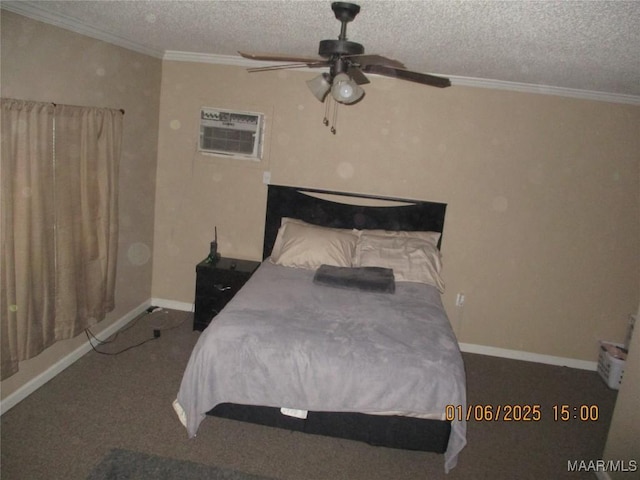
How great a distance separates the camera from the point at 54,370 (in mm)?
3070

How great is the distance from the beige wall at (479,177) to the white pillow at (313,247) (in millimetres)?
449

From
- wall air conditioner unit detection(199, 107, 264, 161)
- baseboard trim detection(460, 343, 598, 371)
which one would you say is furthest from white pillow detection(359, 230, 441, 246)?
wall air conditioner unit detection(199, 107, 264, 161)

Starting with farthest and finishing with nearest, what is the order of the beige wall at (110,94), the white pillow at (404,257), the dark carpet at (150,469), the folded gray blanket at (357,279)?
the white pillow at (404,257), the folded gray blanket at (357,279), the beige wall at (110,94), the dark carpet at (150,469)

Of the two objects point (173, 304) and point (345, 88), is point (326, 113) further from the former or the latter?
point (173, 304)

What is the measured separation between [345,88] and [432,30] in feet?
1.95

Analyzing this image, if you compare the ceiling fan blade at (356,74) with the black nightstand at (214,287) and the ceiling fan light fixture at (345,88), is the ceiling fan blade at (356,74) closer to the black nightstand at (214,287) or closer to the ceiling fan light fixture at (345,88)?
the ceiling fan light fixture at (345,88)

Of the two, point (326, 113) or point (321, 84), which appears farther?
point (326, 113)

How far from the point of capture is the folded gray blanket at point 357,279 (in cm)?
332

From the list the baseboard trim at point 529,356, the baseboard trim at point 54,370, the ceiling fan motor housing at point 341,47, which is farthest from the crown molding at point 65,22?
the baseboard trim at point 529,356

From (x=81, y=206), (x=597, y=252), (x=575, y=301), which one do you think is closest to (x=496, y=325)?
(x=575, y=301)

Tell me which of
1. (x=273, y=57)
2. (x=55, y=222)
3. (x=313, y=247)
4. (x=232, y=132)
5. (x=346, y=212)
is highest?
(x=273, y=57)

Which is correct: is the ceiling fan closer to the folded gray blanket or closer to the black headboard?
the folded gray blanket

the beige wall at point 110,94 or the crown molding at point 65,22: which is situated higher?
the crown molding at point 65,22

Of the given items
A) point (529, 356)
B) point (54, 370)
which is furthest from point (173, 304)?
point (529, 356)
